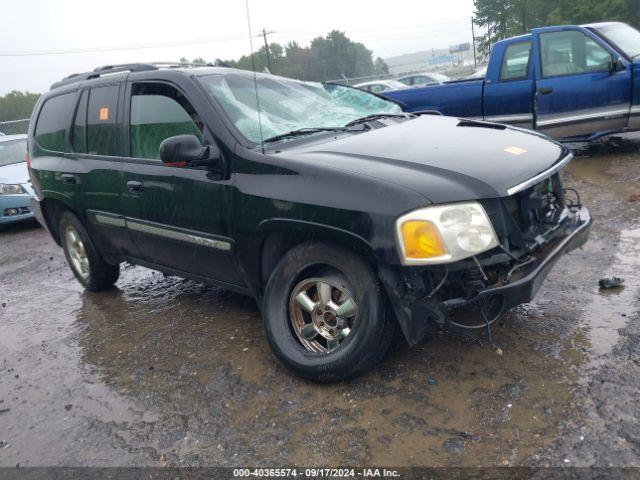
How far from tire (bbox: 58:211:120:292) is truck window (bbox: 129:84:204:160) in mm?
1211

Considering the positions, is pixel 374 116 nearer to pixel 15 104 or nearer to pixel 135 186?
pixel 135 186

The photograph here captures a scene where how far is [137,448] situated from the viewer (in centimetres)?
277

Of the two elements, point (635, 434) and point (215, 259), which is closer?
→ point (635, 434)

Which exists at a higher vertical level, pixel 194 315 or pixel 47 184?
pixel 47 184

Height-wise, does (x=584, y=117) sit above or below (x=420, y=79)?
below

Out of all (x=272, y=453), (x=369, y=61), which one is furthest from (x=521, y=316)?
(x=369, y=61)

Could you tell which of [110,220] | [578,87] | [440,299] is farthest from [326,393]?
[578,87]

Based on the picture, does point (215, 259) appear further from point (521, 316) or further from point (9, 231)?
point (9, 231)

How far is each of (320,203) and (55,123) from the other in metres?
3.15

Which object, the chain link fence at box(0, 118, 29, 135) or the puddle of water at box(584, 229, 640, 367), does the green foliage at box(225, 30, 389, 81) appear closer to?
the chain link fence at box(0, 118, 29, 135)

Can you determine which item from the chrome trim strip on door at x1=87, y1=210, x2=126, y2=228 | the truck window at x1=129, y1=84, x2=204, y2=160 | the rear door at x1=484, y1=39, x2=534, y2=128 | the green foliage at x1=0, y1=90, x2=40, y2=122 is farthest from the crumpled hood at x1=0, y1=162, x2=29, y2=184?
the green foliage at x1=0, y1=90, x2=40, y2=122

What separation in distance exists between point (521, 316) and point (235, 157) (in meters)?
2.02

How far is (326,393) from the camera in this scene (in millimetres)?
2979

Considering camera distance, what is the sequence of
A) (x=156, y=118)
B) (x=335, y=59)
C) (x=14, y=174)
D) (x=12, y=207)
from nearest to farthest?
(x=156, y=118), (x=12, y=207), (x=14, y=174), (x=335, y=59)
